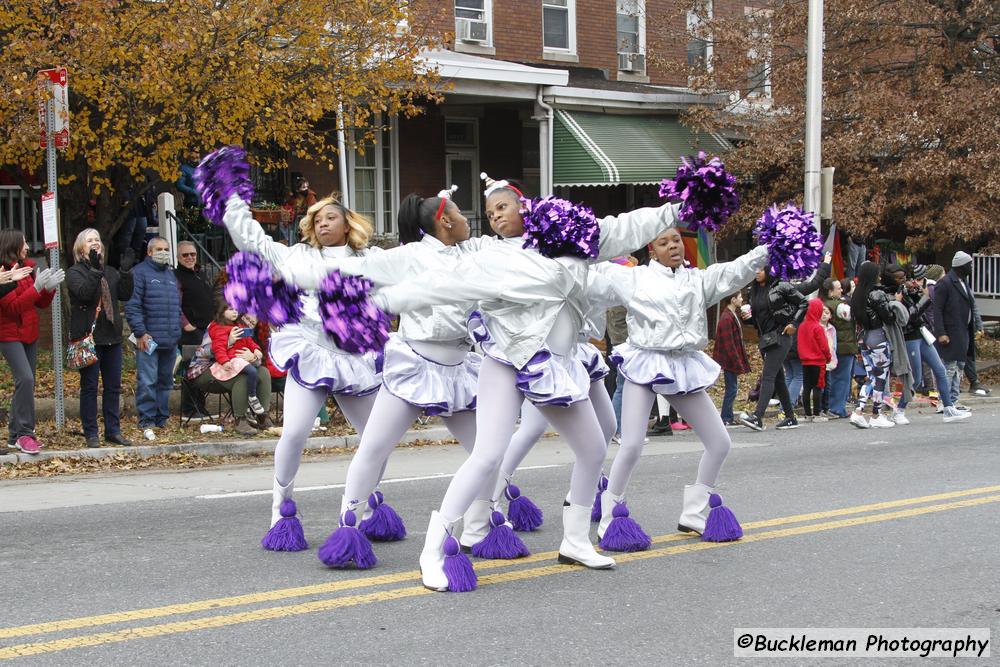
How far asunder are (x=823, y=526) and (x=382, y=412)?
2.99m

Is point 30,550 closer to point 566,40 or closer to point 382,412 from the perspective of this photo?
point 382,412

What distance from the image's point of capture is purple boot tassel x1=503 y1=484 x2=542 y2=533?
7.98 meters

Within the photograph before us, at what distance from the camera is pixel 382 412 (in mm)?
6902

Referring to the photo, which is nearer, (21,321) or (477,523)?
(477,523)

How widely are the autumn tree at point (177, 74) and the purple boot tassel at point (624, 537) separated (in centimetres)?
800

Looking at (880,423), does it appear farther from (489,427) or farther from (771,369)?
(489,427)

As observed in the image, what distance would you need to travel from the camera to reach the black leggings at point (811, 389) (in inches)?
607

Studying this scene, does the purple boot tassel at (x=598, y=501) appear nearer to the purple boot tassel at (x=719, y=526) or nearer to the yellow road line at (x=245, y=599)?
the yellow road line at (x=245, y=599)

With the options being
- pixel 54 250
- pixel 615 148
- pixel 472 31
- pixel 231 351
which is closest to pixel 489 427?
pixel 54 250

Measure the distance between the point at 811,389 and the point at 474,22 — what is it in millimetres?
11111

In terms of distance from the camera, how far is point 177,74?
14.1m

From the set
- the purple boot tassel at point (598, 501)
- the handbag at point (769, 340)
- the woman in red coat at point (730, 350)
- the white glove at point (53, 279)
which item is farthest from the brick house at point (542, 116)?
the purple boot tassel at point (598, 501)

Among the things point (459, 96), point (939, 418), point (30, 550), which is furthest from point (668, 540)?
point (459, 96)

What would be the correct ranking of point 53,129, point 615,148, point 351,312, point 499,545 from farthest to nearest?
point 615,148 < point 53,129 < point 499,545 < point 351,312
